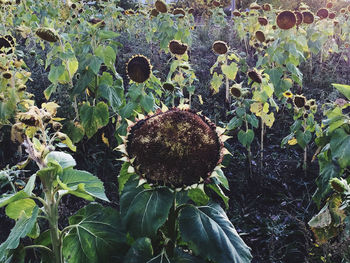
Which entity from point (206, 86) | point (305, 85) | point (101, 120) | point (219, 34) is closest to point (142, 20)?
point (219, 34)

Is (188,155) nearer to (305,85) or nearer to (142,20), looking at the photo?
(305,85)

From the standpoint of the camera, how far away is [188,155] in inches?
40.3

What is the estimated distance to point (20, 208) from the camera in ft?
4.01

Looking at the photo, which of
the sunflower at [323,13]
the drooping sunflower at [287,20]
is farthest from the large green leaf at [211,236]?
the sunflower at [323,13]

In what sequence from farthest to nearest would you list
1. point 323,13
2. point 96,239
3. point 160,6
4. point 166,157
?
point 323,13, point 160,6, point 96,239, point 166,157

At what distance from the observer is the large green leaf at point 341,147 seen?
1.73 metres

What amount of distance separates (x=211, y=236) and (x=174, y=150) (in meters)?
0.27

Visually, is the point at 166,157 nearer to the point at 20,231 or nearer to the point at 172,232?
the point at 172,232

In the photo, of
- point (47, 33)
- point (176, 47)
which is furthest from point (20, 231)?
point (176, 47)

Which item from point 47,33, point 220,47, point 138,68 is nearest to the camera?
point 138,68

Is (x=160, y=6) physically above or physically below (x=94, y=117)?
above

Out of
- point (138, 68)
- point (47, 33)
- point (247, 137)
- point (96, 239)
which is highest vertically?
point (47, 33)

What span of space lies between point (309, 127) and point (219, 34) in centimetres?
436

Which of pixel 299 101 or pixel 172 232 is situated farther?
pixel 299 101
